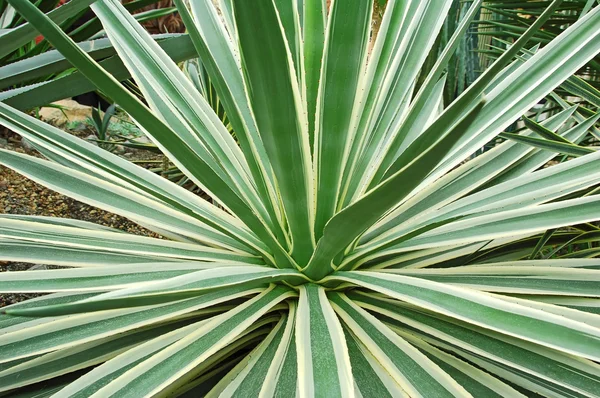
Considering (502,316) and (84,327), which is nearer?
(502,316)

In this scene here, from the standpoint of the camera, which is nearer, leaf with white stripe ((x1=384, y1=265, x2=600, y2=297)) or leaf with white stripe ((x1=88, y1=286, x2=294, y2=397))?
leaf with white stripe ((x1=88, y1=286, x2=294, y2=397))

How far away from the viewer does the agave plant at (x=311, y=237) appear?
18.7 inches

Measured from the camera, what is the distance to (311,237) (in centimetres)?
64

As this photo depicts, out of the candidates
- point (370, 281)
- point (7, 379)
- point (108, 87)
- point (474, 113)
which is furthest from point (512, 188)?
point (7, 379)

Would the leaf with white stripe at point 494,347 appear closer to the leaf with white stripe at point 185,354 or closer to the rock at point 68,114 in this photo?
the leaf with white stripe at point 185,354

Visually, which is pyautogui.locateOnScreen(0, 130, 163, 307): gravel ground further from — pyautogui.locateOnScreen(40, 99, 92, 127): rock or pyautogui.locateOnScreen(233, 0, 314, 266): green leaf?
pyautogui.locateOnScreen(40, 99, 92, 127): rock

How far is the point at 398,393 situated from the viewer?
0.54 metres

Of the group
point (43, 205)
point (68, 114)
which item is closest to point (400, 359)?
point (43, 205)

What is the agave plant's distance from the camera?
0.48 m

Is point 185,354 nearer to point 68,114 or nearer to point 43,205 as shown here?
point 43,205

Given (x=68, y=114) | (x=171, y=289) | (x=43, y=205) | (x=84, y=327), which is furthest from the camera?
(x=68, y=114)

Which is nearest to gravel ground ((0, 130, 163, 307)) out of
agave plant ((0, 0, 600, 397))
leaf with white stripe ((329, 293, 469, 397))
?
agave plant ((0, 0, 600, 397))

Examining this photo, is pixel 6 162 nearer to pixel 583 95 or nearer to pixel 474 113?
pixel 474 113

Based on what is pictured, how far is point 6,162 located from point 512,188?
2.44ft
